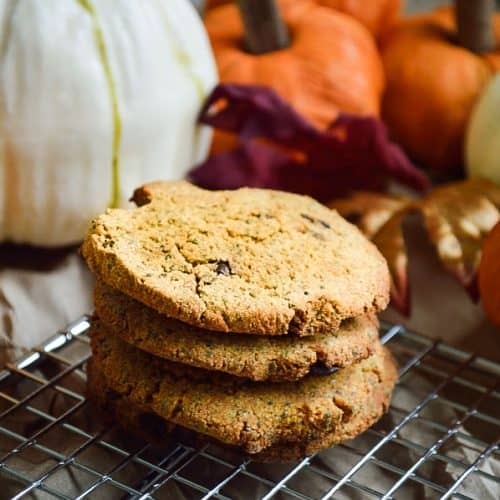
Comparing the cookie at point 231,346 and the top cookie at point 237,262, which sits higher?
the top cookie at point 237,262

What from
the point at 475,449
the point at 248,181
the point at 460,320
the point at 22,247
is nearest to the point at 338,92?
the point at 248,181

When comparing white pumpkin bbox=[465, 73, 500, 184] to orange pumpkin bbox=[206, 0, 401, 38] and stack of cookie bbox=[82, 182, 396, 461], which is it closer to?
orange pumpkin bbox=[206, 0, 401, 38]

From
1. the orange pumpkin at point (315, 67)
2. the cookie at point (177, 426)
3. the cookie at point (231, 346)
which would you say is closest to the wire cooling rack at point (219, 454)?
the cookie at point (177, 426)

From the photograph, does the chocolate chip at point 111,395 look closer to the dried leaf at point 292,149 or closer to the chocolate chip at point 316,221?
→ the chocolate chip at point 316,221

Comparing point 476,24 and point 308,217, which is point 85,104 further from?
point 476,24

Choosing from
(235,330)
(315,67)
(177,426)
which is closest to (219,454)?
(177,426)

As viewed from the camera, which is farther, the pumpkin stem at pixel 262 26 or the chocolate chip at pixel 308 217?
the pumpkin stem at pixel 262 26

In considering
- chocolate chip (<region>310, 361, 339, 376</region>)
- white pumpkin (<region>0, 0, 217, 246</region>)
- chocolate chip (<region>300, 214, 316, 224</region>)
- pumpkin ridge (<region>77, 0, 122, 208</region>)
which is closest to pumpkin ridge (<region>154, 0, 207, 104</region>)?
white pumpkin (<region>0, 0, 217, 246</region>)
